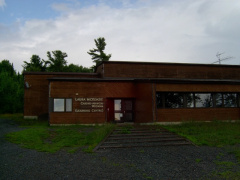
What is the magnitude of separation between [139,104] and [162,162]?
346 inches

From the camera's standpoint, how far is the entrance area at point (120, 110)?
16.2 m

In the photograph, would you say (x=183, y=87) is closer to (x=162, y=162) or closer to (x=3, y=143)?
(x=162, y=162)

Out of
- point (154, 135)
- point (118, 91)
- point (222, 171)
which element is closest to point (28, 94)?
point (118, 91)

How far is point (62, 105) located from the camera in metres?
15.0

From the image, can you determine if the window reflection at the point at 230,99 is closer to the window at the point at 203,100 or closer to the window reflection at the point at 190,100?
the window at the point at 203,100

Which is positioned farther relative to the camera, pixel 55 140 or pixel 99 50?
pixel 99 50

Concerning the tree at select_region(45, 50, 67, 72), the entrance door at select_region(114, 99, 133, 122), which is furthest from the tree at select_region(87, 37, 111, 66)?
the entrance door at select_region(114, 99, 133, 122)

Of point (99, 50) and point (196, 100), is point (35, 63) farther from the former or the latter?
point (196, 100)

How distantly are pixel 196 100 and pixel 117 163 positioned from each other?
401 inches

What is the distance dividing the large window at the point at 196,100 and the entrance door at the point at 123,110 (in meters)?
3.24

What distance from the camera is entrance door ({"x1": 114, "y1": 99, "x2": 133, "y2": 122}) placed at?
16.4 m

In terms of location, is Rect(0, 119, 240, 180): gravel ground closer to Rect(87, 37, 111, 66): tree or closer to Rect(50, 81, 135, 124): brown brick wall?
Rect(50, 81, 135, 124): brown brick wall

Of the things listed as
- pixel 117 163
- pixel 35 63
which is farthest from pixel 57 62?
pixel 117 163

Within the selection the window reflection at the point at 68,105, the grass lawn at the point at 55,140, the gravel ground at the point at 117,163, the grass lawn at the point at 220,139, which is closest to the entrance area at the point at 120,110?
the window reflection at the point at 68,105
